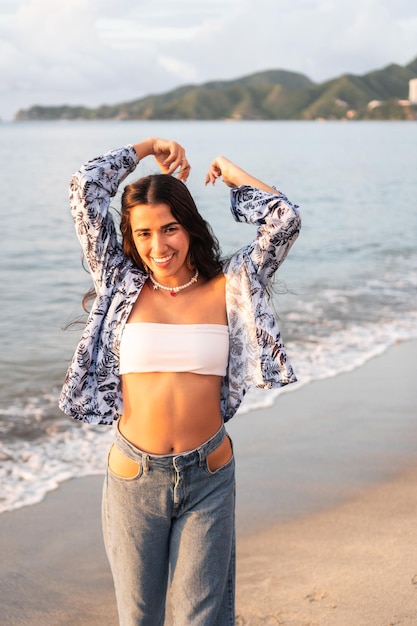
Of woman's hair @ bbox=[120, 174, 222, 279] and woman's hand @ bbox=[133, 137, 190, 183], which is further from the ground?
woman's hand @ bbox=[133, 137, 190, 183]

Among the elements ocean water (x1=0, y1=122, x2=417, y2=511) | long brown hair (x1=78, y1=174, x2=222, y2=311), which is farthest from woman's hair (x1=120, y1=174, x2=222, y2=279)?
ocean water (x1=0, y1=122, x2=417, y2=511)

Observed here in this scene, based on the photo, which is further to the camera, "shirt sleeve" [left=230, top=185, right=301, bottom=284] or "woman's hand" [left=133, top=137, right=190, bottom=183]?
"woman's hand" [left=133, top=137, right=190, bottom=183]

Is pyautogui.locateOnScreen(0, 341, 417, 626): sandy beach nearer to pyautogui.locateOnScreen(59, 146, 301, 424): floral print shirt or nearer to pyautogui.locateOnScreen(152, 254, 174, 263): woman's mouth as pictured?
pyautogui.locateOnScreen(59, 146, 301, 424): floral print shirt

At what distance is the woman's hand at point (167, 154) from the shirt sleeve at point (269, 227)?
12.6 inches

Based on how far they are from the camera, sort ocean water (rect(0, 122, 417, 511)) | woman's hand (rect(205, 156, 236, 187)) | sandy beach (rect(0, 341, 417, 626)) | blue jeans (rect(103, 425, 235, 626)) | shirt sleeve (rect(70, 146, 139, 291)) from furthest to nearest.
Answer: ocean water (rect(0, 122, 417, 511)) < sandy beach (rect(0, 341, 417, 626)) < woman's hand (rect(205, 156, 236, 187)) < shirt sleeve (rect(70, 146, 139, 291)) < blue jeans (rect(103, 425, 235, 626))

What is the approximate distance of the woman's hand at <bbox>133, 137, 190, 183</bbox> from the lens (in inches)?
121

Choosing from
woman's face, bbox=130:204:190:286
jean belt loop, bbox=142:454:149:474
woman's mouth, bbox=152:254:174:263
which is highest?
woman's face, bbox=130:204:190:286

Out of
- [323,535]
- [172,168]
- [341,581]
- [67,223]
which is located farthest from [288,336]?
[67,223]

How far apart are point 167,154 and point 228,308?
2.32 ft

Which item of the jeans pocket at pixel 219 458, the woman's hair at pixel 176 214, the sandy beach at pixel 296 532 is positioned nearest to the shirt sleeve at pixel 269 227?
the woman's hair at pixel 176 214

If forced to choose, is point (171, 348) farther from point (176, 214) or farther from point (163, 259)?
point (176, 214)

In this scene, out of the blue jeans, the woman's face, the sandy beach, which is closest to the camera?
the blue jeans

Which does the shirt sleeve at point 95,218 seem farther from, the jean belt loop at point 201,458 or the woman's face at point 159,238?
the jean belt loop at point 201,458

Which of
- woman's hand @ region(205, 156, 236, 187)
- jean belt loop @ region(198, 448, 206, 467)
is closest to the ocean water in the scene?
woman's hand @ region(205, 156, 236, 187)
